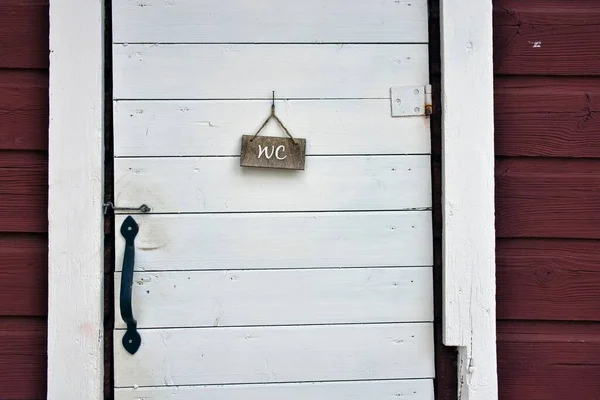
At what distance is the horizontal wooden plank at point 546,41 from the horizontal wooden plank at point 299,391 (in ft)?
2.73

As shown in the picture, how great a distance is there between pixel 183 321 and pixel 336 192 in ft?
1.61

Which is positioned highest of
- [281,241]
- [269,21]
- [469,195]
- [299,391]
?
[269,21]

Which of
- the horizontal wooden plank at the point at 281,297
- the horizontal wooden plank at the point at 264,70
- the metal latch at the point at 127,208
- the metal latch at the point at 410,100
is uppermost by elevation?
the horizontal wooden plank at the point at 264,70

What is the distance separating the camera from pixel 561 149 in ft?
4.45

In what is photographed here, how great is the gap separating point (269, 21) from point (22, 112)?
646 millimetres

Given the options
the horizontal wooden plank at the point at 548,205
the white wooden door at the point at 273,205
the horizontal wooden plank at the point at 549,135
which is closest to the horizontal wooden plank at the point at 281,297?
the white wooden door at the point at 273,205

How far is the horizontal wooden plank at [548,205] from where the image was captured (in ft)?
4.45

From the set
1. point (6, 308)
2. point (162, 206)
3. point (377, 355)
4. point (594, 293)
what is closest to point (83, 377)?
point (6, 308)

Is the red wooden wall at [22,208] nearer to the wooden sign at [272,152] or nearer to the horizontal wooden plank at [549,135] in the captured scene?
the wooden sign at [272,152]

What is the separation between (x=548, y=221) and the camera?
136 centimetres

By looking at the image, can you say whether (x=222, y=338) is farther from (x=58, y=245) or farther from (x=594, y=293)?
(x=594, y=293)

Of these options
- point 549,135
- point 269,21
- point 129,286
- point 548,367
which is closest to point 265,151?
point 269,21

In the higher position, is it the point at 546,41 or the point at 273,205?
the point at 546,41

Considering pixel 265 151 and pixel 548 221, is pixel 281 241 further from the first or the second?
pixel 548 221
